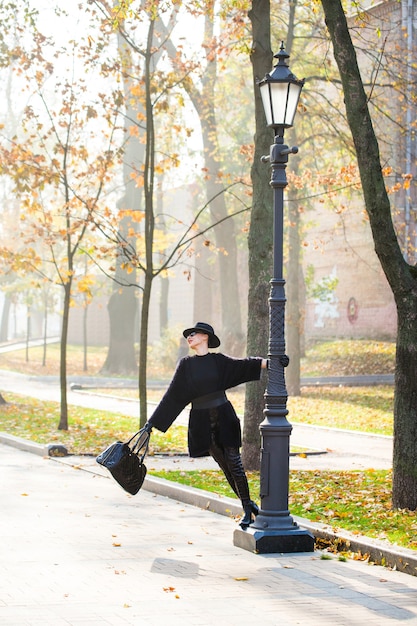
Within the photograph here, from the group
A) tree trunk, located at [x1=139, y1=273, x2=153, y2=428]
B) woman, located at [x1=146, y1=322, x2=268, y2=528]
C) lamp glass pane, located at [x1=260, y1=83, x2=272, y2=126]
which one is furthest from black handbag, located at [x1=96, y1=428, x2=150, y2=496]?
tree trunk, located at [x1=139, y1=273, x2=153, y2=428]

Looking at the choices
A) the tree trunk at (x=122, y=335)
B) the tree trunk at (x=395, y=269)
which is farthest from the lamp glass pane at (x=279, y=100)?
the tree trunk at (x=122, y=335)

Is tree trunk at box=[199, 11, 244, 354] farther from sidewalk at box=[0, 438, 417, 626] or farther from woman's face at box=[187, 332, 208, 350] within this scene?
woman's face at box=[187, 332, 208, 350]

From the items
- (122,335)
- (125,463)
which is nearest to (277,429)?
(125,463)

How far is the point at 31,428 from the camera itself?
20062mm

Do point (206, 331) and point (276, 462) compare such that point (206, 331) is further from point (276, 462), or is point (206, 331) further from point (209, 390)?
point (276, 462)

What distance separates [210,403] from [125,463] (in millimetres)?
828

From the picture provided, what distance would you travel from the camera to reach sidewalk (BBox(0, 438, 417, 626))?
660 centimetres

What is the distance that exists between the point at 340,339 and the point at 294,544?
31.9 meters

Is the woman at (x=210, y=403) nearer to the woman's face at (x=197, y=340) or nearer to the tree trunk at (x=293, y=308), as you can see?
the woman's face at (x=197, y=340)

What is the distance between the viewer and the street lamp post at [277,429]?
891cm

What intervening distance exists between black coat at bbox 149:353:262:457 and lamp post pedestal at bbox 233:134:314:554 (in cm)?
23

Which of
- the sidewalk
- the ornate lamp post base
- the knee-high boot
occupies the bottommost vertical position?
the sidewalk

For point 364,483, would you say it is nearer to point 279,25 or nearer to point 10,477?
point 10,477

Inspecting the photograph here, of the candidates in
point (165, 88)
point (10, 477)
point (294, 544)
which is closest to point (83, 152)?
point (165, 88)
